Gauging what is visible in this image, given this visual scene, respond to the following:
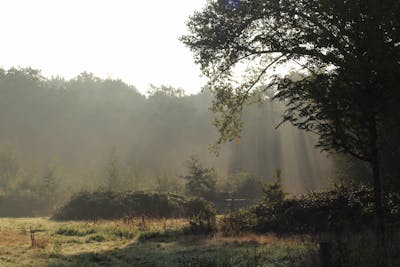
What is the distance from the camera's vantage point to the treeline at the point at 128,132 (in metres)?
83.1

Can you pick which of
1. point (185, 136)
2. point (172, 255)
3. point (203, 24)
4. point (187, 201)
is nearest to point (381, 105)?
point (172, 255)

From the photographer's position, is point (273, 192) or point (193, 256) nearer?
point (193, 256)

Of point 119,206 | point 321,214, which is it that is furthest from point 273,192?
point 119,206

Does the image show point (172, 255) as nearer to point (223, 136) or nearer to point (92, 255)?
point (92, 255)

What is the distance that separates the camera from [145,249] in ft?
51.3

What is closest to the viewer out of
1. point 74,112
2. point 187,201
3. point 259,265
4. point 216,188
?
point 259,265

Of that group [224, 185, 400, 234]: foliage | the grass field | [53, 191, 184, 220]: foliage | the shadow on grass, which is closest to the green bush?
the grass field

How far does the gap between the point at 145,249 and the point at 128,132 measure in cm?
9360

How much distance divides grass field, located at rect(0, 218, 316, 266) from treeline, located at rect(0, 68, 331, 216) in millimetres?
52844

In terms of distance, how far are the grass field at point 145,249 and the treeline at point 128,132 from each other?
52.8 metres

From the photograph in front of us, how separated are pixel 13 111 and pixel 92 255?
9913 centimetres

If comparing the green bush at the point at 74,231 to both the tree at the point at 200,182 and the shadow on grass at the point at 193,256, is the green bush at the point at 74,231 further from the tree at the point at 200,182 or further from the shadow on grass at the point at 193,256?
the tree at the point at 200,182

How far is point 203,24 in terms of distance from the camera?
65.0 feet

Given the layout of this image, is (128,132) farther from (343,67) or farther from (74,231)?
(343,67)
